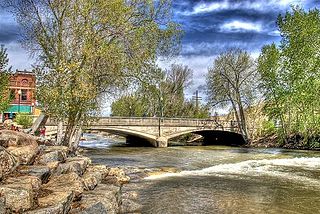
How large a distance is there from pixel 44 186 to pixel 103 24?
13.7 metres

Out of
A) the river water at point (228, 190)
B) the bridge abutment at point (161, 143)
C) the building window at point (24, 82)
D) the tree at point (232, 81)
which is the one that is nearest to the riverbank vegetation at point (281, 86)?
the tree at point (232, 81)

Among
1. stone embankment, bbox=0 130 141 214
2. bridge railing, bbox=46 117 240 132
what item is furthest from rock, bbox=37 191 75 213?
bridge railing, bbox=46 117 240 132

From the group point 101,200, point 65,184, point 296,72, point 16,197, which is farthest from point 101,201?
point 296,72

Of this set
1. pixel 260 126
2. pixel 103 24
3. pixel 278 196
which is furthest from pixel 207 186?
pixel 260 126

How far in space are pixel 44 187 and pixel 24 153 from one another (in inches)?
72.7

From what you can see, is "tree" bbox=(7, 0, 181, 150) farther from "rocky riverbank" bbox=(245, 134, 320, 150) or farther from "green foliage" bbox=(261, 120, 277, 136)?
"green foliage" bbox=(261, 120, 277, 136)

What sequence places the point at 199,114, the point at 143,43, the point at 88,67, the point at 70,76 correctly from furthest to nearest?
the point at 199,114
the point at 143,43
the point at 88,67
the point at 70,76

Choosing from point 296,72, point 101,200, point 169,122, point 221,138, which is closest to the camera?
point 101,200

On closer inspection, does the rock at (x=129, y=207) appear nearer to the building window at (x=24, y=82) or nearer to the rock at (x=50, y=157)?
the rock at (x=50, y=157)

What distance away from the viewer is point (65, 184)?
10000 millimetres

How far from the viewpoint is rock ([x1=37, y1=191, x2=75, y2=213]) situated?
26.0 ft

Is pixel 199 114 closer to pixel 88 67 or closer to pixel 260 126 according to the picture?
pixel 260 126

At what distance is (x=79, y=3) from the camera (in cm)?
2098

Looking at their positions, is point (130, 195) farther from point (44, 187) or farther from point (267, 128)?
point (267, 128)
